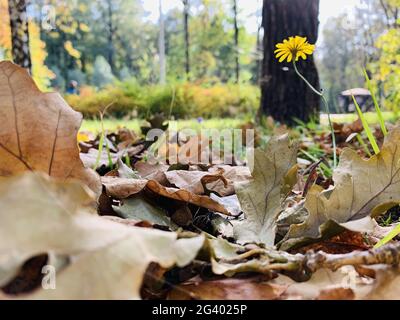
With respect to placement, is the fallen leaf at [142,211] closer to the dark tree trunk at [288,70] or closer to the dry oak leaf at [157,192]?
Result: the dry oak leaf at [157,192]

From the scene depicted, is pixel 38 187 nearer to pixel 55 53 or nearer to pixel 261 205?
pixel 261 205

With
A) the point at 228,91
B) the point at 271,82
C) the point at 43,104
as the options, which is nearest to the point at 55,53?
the point at 228,91

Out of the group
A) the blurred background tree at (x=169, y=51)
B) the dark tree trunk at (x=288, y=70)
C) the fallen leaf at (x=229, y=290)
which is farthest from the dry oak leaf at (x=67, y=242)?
the blurred background tree at (x=169, y=51)

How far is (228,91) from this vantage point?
32.6 ft

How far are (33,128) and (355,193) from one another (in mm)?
317

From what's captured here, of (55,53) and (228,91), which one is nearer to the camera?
(228,91)

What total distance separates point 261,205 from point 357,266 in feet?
0.47

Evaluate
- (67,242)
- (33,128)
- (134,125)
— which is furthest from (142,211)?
(134,125)

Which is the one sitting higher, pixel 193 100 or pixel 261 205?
pixel 261 205

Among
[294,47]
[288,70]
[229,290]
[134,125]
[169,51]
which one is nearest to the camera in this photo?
[229,290]

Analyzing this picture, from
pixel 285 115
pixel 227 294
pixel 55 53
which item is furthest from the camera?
pixel 55 53

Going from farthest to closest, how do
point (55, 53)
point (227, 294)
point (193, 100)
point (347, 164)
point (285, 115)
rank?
point (55, 53) → point (193, 100) → point (285, 115) → point (347, 164) → point (227, 294)

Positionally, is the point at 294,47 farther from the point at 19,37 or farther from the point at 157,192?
the point at 19,37

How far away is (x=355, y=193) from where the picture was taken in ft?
1.53
